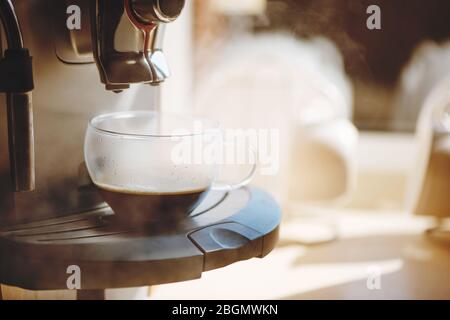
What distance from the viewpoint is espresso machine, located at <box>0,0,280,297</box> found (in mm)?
520

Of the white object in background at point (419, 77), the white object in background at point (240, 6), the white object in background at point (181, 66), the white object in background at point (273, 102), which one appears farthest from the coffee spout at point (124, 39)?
the white object in background at point (419, 77)

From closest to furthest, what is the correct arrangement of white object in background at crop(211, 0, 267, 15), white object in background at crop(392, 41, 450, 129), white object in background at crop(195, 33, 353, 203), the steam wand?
the steam wand → white object in background at crop(195, 33, 353, 203) → white object in background at crop(211, 0, 267, 15) → white object in background at crop(392, 41, 450, 129)

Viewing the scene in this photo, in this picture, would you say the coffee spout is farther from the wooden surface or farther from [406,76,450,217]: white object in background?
[406,76,450,217]: white object in background

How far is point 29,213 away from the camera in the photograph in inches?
24.1

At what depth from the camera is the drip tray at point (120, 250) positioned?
0.52 metres

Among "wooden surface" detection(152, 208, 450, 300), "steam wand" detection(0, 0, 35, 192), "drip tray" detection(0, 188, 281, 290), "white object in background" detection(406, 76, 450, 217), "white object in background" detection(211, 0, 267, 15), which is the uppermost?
"white object in background" detection(211, 0, 267, 15)

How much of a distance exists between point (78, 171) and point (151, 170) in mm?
112

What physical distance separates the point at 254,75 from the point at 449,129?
0.63 m

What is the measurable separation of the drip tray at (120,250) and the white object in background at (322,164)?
106 centimetres

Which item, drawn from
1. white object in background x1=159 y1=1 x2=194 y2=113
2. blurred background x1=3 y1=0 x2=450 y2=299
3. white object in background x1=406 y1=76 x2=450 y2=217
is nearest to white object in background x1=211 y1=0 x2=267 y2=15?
blurred background x1=3 y1=0 x2=450 y2=299

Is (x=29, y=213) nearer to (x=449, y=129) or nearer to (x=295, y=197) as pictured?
(x=295, y=197)

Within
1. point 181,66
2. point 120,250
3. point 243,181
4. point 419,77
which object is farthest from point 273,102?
point 120,250

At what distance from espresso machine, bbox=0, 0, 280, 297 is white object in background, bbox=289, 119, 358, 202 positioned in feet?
3.18
